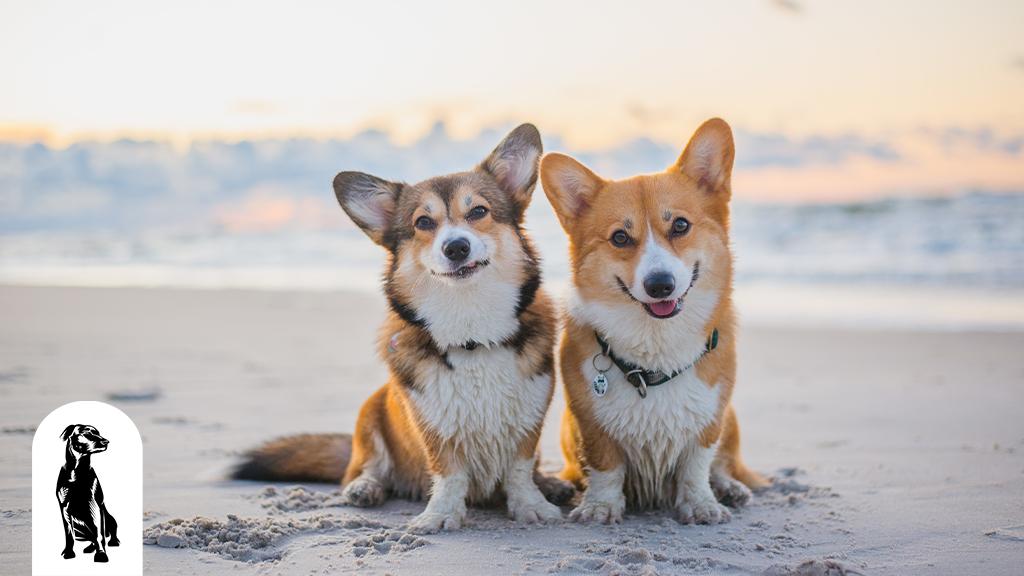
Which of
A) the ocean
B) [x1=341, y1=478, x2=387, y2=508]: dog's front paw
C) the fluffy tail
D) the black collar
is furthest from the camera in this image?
the ocean

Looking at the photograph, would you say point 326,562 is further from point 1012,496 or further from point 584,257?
point 1012,496

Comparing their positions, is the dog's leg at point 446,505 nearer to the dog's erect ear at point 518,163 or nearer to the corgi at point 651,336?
the corgi at point 651,336

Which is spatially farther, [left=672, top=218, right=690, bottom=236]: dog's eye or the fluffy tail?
the fluffy tail

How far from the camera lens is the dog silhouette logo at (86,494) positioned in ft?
7.25

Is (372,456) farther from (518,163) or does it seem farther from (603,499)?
(518,163)

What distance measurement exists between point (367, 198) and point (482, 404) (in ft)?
3.36

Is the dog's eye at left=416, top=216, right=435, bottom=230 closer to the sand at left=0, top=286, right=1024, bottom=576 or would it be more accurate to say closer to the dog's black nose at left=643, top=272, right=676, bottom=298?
the dog's black nose at left=643, top=272, right=676, bottom=298

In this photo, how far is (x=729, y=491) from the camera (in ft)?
9.34

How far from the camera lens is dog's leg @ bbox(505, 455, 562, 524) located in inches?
104

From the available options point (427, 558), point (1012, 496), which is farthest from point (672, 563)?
point (1012, 496)

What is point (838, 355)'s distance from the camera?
579cm

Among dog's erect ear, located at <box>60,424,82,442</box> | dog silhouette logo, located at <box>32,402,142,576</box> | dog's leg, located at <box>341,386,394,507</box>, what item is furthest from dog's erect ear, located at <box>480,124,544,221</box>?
dog's erect ear, located at <box>60,424,82,442</box>

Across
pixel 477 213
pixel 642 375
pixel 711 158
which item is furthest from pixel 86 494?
pixel 711 158

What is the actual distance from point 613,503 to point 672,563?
47 centimetres
